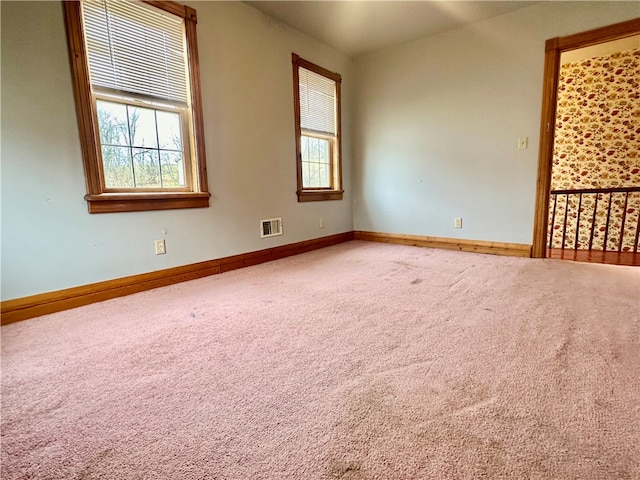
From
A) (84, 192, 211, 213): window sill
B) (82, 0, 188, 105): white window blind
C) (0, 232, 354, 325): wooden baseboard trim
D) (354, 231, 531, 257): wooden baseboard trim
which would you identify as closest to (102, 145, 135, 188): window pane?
(84, 192, 211, 213): window sill

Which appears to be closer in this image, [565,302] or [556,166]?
[565,302]

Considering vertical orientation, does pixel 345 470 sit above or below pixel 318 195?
below

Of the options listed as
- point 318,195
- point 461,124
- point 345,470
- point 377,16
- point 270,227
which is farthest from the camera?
point 318,195

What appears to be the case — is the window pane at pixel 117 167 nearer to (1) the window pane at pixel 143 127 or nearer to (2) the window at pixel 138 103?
(2) the window at pixel 138 103

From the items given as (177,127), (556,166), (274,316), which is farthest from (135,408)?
(556,166)

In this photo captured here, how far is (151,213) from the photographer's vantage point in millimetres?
2383

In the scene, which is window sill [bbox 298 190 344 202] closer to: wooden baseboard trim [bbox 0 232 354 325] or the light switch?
wooden baseboard trim [bbox 0 232 354 325]

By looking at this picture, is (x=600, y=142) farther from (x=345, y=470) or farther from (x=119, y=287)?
(x=119, y=287)

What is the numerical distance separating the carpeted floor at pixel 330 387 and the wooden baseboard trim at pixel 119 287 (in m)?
0.09

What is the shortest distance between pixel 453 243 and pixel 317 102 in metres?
2.34

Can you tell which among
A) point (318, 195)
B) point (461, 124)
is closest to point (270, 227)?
point (318, 195)

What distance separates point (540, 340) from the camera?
1.51m

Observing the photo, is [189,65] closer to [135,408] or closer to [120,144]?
[120,144]

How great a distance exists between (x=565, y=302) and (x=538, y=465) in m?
1.54
